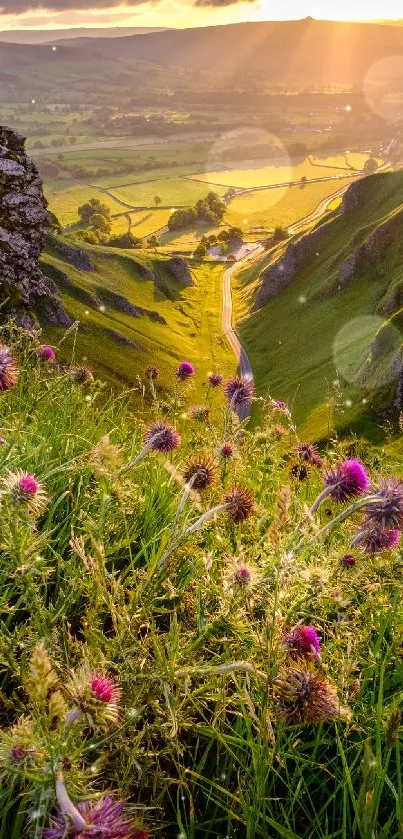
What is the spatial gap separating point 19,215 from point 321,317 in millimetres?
70449

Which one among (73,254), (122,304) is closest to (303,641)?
(122,304)

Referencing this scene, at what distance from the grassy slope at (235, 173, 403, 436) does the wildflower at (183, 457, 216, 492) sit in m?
82.8

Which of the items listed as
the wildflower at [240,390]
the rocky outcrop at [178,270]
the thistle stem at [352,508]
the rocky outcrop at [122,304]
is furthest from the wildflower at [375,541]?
the rocky outcrop at [178,270]

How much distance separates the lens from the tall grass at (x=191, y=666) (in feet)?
9.33

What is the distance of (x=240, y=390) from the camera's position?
780 cm

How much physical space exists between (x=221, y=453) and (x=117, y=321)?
436ft

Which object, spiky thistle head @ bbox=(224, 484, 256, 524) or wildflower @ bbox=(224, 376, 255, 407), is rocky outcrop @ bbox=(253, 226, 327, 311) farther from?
spiky thistle head @ bbox=(224, 484, 256, 524)

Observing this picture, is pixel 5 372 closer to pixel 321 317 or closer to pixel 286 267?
pixel 321 317

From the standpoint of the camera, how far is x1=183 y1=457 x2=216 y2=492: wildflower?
523cm

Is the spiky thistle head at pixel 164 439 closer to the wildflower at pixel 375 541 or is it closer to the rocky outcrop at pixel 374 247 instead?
the wildflower at pixel 375 541

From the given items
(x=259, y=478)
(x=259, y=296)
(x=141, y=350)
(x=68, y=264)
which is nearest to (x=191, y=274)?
(x=259, y=296)

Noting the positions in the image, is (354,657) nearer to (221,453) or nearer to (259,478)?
(221,453)

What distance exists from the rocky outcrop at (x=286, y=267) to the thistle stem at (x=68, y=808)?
520 feet

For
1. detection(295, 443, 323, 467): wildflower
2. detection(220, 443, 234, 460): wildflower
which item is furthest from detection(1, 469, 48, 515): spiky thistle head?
detection(295, 443, 323, 467): wildflower
